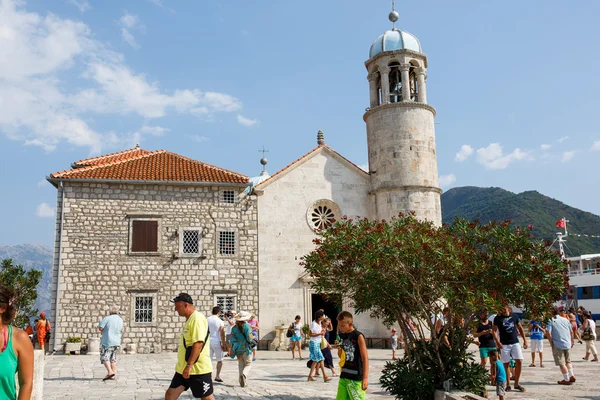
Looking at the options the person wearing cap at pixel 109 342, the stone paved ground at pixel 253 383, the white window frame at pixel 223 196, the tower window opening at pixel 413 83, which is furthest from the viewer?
the tower window opening at pixel 413 83

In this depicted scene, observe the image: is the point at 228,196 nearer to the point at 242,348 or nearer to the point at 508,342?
the point at 242,348

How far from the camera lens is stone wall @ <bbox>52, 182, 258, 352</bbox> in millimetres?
21141

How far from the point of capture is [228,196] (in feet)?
76.2

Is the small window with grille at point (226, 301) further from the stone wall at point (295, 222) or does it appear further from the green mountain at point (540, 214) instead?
the green mountain at point (540, 214)

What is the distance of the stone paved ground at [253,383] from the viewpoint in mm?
9758

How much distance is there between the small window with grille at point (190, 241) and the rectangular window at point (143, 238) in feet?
3.49

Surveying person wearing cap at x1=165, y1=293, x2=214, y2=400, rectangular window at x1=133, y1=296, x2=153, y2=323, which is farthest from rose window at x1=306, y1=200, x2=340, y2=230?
person wearing cap at x1=165, y1=293, x2=214, y2=400

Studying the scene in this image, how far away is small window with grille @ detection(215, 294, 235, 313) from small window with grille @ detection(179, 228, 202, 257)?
2.08 meters

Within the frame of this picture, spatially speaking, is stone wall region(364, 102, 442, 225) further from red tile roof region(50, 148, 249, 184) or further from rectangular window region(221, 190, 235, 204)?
rectangular window region(221, 190, 235, 204)

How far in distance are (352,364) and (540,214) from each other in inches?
4545

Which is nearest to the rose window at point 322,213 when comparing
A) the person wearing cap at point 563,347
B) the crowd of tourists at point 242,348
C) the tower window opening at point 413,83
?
the tower window opening at point 413,83

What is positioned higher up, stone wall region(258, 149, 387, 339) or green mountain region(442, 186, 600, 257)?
green mountain region(442, 186, 600, 257)

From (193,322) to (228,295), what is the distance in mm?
16314

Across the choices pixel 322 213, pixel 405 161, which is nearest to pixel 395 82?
pixel 405 161
